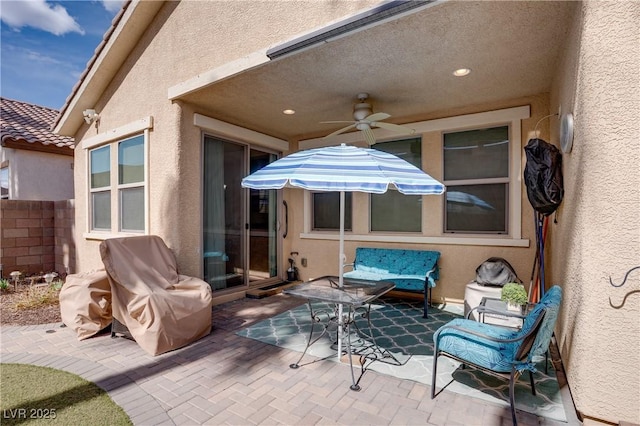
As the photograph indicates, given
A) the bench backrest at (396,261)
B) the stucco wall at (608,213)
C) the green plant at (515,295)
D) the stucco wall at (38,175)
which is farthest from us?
the stucco wall at (38,175)

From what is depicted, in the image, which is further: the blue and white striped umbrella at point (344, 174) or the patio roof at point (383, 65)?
the patio roof at point (383, 65)

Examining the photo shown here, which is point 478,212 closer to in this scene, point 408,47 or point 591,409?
point 408,47

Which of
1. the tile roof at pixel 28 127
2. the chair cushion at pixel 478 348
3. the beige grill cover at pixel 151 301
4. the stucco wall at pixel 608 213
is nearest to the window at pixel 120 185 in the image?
the beige grill cover at pixel 151 301

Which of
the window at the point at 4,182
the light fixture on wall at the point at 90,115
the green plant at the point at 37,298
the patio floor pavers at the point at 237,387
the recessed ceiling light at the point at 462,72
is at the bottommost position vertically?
the patio floor pavers at the point at 237,387

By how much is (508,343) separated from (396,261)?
3316 mm

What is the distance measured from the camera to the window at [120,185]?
6.20 m

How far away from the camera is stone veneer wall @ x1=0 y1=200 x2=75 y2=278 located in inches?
307

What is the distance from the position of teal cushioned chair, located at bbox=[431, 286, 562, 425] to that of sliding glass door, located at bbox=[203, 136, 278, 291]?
4402mm

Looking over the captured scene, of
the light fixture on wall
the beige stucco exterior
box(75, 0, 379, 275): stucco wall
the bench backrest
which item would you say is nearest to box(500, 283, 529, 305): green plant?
the beige stucco exterior

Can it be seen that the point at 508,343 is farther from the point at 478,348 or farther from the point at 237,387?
the point at 237,387

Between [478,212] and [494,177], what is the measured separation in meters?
0.65

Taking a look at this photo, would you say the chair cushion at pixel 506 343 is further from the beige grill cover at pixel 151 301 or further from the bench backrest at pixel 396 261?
the beige grill cover at pixel 151 301

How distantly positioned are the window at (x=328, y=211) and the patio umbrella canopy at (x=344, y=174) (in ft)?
11.8

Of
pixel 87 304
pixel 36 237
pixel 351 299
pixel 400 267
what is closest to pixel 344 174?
pixel 351 299
